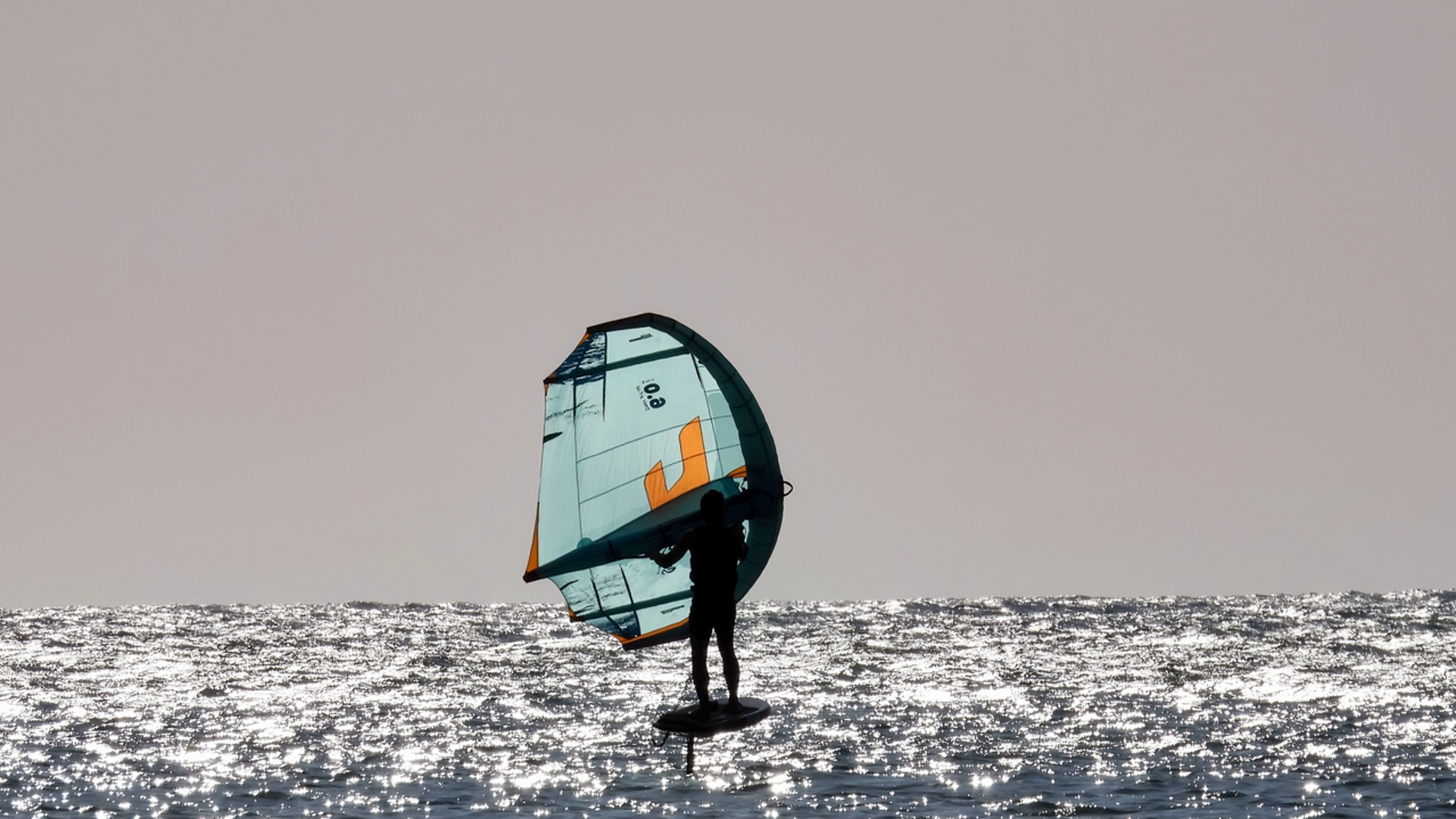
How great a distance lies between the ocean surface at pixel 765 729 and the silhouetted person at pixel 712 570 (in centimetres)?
386

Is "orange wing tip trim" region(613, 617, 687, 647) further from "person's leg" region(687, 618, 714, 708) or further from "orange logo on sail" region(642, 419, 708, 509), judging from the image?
"orange logo on sail" region(642, 419, 708, 509)

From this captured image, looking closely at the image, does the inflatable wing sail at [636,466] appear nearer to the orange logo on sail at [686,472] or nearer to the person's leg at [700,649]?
the orange logo on sail at [686,472]

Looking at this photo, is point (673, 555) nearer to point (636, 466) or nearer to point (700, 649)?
point (700, 649)

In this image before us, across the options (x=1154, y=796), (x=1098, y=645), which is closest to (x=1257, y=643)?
A: (x=1098, y=645)

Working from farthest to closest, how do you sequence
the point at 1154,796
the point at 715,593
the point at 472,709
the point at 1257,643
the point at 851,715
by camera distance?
1. the point at 1257,643
2. the point at 472,709
3. the point at 851,715
4. the point at 1154,796
5. the point at 715,593

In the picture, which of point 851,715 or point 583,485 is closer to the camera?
point 583,485

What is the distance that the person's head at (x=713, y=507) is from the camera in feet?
42.8

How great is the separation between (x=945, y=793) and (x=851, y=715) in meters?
17.0

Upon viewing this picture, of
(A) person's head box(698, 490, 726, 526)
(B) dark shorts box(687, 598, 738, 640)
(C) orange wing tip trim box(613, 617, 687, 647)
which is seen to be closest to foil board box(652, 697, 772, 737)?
(B) dark shorts box(687, 598, 738, 640)

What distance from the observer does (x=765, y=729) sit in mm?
48375

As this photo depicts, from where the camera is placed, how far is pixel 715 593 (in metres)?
13.3

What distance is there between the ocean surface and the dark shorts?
380cm

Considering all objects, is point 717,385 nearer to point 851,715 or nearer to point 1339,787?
point 1339,787

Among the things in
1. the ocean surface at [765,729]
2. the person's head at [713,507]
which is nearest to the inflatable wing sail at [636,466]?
the person's head at [713,507]
